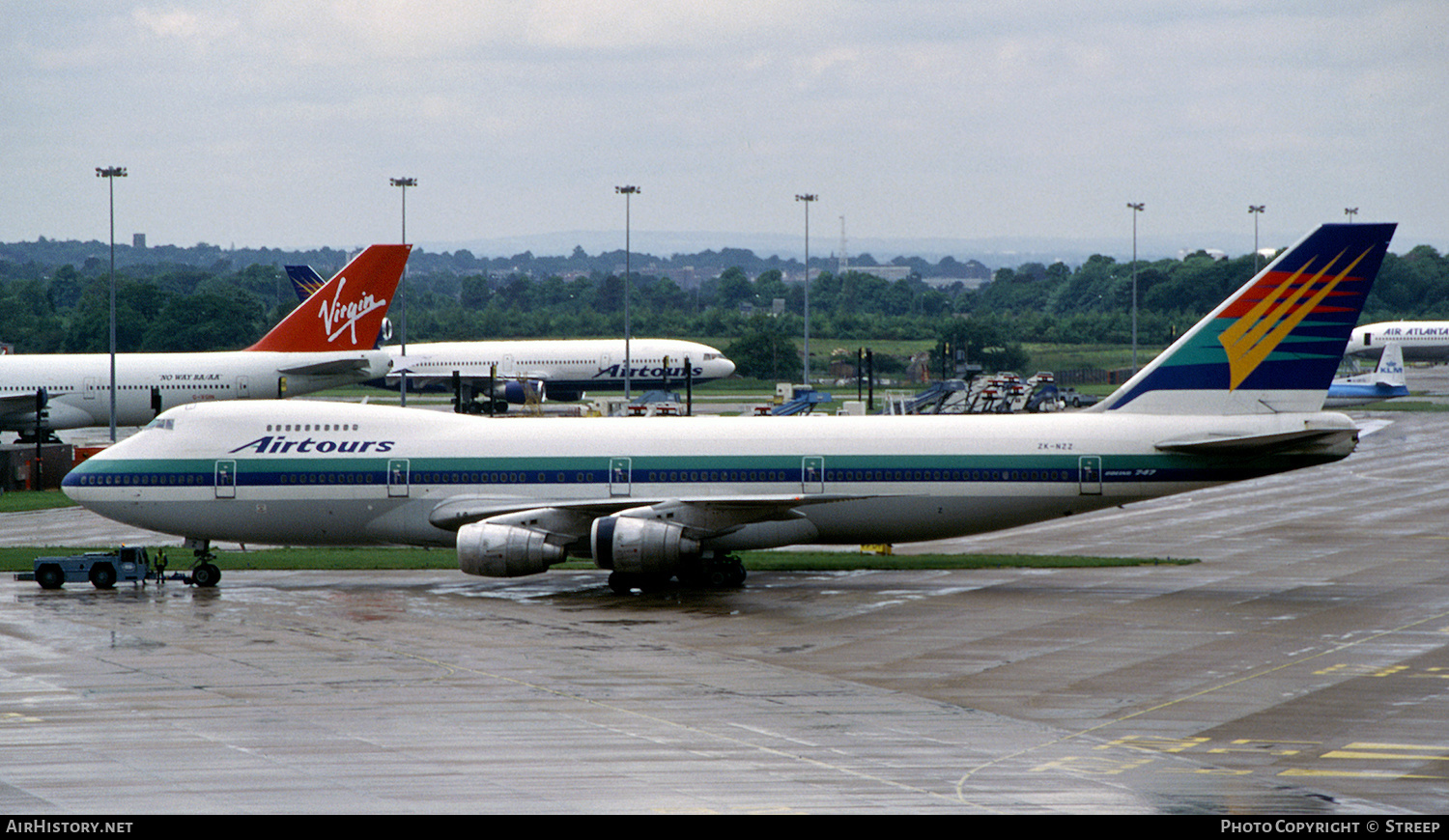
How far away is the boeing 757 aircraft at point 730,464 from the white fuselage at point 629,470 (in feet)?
0.17

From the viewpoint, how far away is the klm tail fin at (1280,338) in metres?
35.3

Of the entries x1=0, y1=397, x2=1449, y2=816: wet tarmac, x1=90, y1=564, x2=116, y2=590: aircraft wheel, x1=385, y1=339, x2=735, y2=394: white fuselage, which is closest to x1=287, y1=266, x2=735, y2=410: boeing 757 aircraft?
x1=385, y1=339, x2=735, y2=394: white fuselage

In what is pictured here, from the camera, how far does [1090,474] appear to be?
35.6 m

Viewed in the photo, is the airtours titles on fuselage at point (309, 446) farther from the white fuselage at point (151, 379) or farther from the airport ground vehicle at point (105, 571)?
the white fuselage at point (151, 379)

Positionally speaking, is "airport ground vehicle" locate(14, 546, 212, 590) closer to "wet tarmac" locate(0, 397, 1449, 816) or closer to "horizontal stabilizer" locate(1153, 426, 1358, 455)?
"wet tarmac" locate(0, 397, 1449, 816)

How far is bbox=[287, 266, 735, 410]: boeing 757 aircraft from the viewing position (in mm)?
103250

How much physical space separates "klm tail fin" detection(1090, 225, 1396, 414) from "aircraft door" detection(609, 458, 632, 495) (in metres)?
11.9

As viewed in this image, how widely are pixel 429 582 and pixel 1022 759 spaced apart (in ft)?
70.7

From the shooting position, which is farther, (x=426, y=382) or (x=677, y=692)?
(x=426, y=382)

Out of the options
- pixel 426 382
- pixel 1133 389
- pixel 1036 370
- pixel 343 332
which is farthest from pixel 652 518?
pixel 1036 370

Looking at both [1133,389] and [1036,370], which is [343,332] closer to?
[1133,389]

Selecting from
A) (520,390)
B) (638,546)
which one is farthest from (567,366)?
(638,546)

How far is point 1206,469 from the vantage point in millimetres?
35188

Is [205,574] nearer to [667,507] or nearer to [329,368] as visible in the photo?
[667,507]
